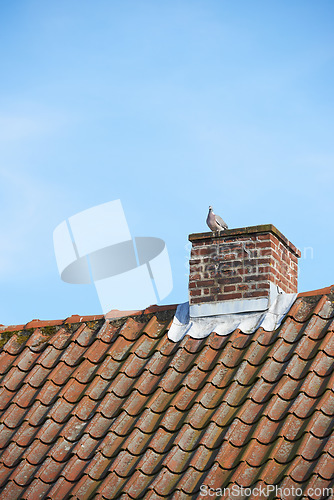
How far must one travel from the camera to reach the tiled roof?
6.44 metres

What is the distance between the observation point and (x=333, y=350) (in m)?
7.25

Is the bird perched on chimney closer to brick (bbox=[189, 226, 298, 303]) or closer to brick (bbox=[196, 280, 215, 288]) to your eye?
brick (bbox=[189, 226, 298, 303])

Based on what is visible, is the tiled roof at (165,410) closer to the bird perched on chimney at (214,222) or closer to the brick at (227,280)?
the brick at (227,280)

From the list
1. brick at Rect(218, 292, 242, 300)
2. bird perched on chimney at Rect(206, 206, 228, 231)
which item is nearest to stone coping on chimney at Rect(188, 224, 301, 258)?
bird perched on chimney at Rect(206, 206, 228, 231)

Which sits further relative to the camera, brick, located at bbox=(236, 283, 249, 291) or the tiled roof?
brick, located at bbox=(236, 283, 249, 291)

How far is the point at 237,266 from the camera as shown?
329 inches

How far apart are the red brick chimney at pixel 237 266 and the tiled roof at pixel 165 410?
39 cm

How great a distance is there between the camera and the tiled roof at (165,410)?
21.1 feet

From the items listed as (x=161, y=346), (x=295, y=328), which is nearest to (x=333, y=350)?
(x=295, y=328)

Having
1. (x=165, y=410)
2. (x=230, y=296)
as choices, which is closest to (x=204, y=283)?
(x=230, y=296)

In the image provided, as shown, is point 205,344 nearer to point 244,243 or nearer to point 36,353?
point 244,243

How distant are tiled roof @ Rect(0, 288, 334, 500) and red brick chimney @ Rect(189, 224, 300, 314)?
1.27 feet

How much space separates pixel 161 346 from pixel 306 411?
6.25 feet

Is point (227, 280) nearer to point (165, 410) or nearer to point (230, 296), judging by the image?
point (230, 296)
